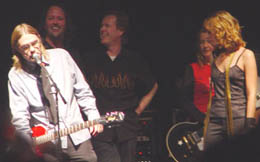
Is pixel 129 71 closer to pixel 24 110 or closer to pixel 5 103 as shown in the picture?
pixel 24 110

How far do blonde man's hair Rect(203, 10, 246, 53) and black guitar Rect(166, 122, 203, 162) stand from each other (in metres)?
0.99

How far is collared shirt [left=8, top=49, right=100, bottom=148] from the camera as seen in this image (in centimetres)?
320

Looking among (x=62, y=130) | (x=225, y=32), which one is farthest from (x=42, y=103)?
(x=225, y=32)

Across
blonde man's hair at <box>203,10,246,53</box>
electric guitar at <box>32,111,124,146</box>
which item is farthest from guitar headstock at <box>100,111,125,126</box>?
blonde man's hair at <box>203,10,246,53</box>

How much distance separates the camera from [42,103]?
3.22 m

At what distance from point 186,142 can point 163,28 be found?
192 cm

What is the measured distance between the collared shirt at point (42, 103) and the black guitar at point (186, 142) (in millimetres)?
1082

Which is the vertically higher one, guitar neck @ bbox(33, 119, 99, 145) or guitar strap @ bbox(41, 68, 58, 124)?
guitar strap @ bbox(41, 68, 58, 124)

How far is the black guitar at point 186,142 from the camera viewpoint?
12.1ft

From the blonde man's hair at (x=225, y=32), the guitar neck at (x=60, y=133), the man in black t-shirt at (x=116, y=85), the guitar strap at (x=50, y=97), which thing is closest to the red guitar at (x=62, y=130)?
the guitar neck at (x=60, y=133)

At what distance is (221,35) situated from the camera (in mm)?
3168

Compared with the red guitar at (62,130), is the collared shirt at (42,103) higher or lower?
higher

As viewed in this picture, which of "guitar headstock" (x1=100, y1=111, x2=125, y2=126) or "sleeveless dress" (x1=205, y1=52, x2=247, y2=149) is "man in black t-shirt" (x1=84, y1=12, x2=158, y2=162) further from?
"sleeveless dress" (x1=205, y1=52, x2=247, y2=149)

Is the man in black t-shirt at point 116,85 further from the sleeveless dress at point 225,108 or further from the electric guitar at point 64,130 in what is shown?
the sleeveless dress at point 225,108
